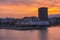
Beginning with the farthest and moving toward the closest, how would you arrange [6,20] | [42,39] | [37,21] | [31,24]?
1. [6,20]
2. [37,21]
3. [31,24]
4. [42,39]

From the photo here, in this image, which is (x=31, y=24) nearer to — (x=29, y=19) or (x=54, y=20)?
(x=29, y=19)

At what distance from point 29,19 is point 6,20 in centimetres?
332

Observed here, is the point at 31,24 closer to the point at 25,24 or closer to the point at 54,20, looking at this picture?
the point at 25,24

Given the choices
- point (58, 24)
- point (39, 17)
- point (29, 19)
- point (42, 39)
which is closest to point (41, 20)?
point (39, 17)

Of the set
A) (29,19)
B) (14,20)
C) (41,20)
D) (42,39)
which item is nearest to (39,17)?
(41,20)

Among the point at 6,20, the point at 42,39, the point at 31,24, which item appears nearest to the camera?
the point at 42,39

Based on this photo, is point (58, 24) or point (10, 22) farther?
point (58, 24)

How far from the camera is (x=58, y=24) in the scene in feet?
114

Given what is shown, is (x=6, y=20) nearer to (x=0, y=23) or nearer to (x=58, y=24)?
(x=0, y=23)

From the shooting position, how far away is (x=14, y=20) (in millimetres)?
34438

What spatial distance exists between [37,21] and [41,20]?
1.10m

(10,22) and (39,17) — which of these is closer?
(39,17)

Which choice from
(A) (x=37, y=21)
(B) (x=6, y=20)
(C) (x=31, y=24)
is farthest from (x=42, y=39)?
(B) (x=6, y=20)

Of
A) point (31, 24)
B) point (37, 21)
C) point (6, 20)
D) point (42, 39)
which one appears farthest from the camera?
point (6, 20)
